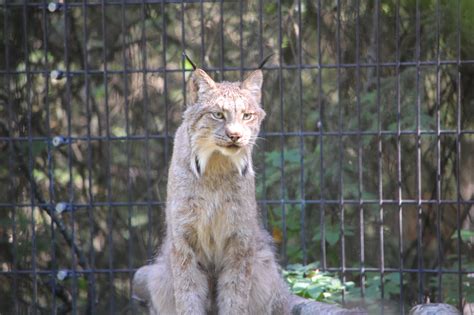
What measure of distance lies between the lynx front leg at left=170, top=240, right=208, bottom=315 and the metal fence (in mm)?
2142

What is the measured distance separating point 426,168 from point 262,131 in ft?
5.91

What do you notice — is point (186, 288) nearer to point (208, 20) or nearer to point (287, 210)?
point (287, 210)

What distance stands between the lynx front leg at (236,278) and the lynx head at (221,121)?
0.48 metres

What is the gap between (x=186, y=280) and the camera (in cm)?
538

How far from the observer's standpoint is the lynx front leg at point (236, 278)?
17.7 feet

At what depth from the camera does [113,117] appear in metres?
8.84

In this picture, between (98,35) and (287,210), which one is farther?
(98,35)

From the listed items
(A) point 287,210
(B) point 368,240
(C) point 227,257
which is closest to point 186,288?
(C) point 227,257

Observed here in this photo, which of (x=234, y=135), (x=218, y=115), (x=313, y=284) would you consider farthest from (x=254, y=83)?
(x=313, y=284)

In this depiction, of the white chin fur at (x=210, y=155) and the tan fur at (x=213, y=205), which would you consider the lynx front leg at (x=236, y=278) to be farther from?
the white chin fur at (x=210, y=155)

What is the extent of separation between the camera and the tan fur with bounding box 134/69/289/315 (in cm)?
535

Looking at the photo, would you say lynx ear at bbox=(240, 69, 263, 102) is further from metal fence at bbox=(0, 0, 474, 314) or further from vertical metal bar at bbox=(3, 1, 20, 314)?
vertical metal bar at bbox=(3, 1, 20, 314)

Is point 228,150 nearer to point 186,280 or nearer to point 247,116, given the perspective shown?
point 247,116

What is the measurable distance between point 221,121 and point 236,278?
37.3 inches
